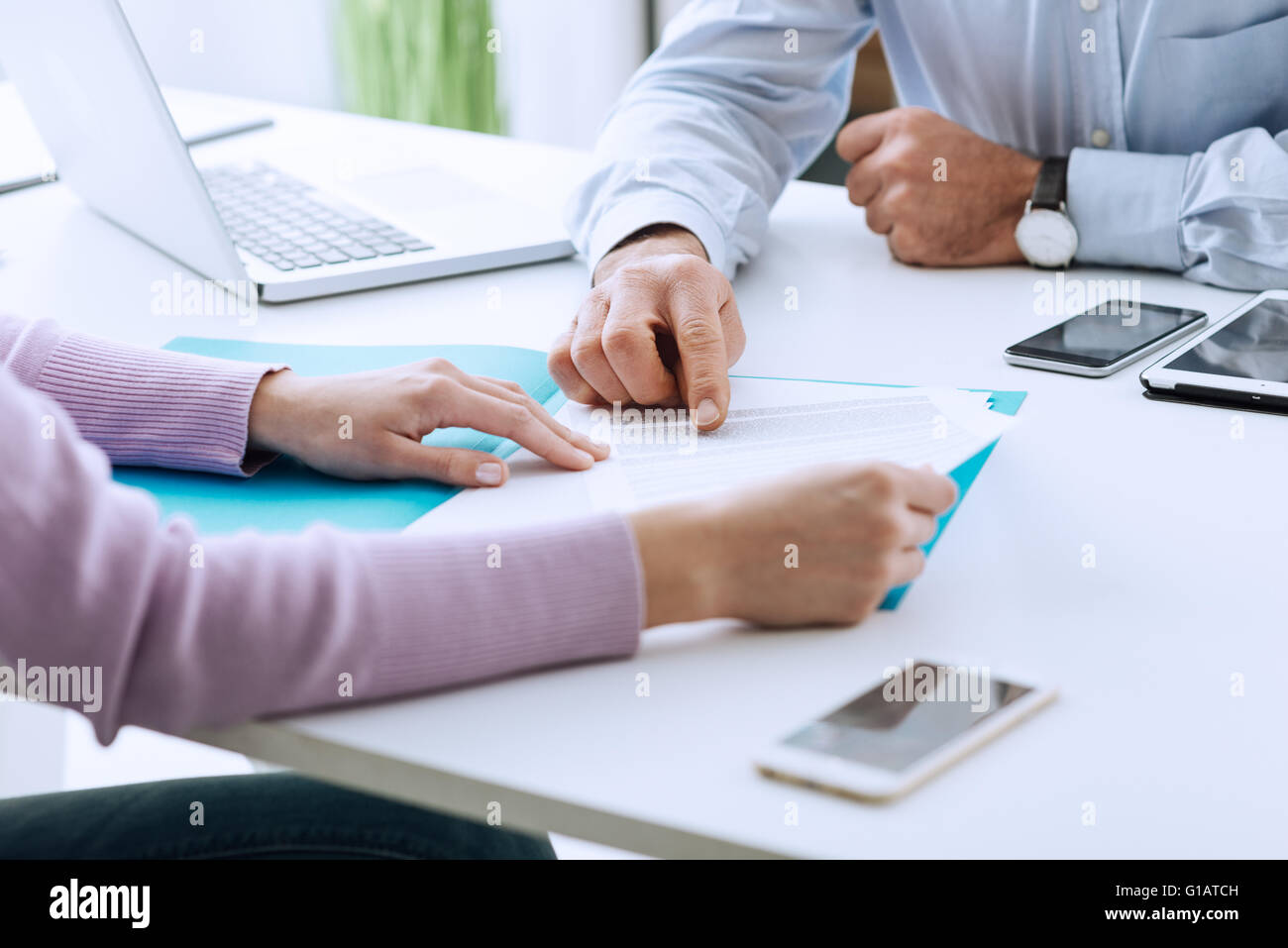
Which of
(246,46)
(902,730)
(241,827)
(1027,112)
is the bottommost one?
(241,827)

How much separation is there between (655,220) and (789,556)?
0.51 meters

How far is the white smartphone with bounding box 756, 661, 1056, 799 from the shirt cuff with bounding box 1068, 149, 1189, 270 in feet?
2.14

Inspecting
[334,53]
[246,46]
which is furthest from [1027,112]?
[334,53]

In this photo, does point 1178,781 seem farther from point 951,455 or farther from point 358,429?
point 358,429

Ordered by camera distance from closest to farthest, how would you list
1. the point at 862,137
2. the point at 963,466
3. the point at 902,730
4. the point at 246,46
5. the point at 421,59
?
the point at 902,730, the point at 963,466, the point at 862,137, the point at 246,46, the point at 421,59

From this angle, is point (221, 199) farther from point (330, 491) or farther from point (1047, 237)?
point (1047, 237)

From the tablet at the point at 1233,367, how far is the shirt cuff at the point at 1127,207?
0.55ft

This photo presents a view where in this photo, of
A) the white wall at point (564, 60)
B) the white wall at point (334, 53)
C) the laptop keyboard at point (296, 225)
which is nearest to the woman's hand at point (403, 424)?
the laptop keyboard at point (296, 225)

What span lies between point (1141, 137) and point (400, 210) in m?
0.72

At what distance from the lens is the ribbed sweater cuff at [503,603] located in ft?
1.77

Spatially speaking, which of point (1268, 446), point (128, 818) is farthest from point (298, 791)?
point (1268, 446)

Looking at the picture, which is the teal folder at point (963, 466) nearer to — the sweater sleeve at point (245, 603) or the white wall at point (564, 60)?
the sweater sleeve at point (245, 603)

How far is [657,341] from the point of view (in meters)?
0.86
